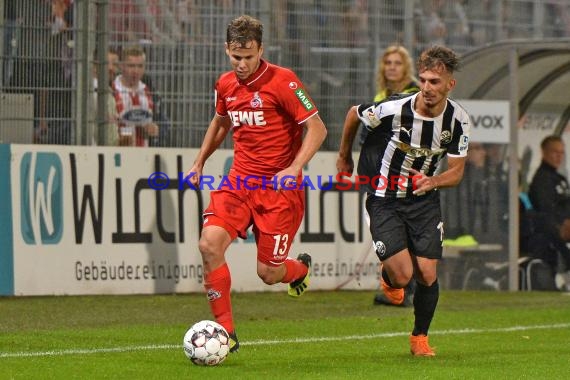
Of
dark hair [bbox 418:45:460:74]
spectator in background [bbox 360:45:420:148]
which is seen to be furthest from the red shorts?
spectator in background [bbox 360:45:420:148]

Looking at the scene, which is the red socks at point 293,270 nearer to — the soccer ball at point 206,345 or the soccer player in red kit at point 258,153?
the soccer player in red kit at point 258,153

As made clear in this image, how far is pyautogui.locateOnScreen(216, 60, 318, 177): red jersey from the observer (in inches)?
361

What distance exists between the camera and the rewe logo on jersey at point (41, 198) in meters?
13.3

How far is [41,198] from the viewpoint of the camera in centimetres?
1347

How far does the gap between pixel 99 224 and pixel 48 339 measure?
12.5 feet

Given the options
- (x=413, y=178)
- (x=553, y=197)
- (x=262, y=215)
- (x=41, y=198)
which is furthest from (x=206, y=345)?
(x=553, y=197)

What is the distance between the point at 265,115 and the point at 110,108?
566 cm

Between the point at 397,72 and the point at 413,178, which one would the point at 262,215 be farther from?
the point at 397,72

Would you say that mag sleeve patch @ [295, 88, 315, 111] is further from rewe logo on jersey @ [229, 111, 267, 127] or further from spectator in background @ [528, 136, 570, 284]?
spectator in background @ [528, 136, 570, 284]

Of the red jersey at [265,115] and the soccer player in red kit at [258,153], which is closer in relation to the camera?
the soccer player in red kit at [258,153]

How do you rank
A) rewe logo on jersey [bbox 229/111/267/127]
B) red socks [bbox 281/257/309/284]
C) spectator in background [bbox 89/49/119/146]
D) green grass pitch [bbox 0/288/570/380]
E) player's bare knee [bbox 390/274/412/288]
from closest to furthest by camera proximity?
green grass pitch [bbox 0/288/570/380] → rewe logo on jersey [bbox 229/111/267/127] → player's bare knee [bbox 390/274/412/288] → red socks [bbox 281/257/309/284] → spectator in background [bbox 89/49/119/146]

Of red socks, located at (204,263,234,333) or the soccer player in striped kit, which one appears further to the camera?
→ the soccer player in striped kit

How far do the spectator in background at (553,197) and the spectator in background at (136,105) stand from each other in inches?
193

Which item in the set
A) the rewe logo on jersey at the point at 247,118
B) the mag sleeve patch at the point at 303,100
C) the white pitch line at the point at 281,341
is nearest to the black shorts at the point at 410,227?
the mag sleeve patch at the point at 303,100
